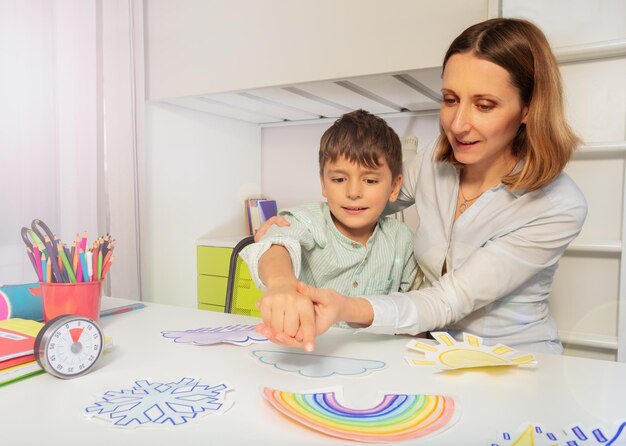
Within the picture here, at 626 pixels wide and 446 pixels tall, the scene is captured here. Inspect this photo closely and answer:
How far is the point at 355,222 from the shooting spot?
3.62 ft

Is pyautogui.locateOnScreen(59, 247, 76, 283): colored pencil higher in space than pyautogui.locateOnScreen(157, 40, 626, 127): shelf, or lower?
lower

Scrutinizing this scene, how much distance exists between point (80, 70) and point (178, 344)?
1.40m

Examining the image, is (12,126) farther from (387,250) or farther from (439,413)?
(439,413)

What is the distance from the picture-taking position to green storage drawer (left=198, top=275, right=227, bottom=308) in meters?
2.38

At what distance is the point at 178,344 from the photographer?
0.81m

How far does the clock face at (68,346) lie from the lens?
26.2 inches

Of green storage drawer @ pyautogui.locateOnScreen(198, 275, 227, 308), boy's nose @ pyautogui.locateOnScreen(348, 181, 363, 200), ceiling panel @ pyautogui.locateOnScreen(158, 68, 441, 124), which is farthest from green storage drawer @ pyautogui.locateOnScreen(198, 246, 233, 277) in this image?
boy's nose @ pyautogui.locateOnScreen(348, 181, 363, 200)

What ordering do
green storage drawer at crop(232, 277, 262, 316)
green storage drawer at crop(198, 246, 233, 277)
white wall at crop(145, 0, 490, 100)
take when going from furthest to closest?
green storage drawer at crop(198, 246, 233, 277)
green storage drawer at crop(232, 277, 262, 316)
white wall at crop(145, 0, 490, 100)

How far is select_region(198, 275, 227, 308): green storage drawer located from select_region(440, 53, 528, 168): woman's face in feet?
5.16

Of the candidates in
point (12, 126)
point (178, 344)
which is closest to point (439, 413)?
point (178, 344)

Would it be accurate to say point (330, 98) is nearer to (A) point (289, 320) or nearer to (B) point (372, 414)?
(A) point (289, 320)

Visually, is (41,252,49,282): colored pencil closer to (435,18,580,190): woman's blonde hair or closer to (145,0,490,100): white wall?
(435,18,580,190): woman's blonde hair

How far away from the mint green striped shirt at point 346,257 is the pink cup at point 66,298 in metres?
0.39

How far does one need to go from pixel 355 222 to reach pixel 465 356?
0.45 m
